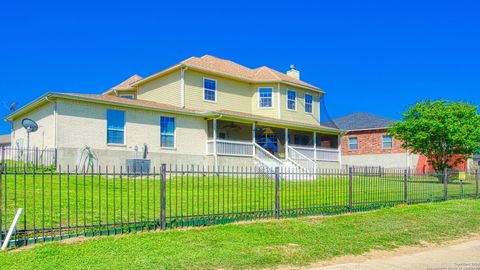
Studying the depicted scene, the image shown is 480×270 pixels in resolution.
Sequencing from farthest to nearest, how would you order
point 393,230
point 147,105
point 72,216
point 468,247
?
point 147,105 → point 393,230 → point 72,216 → point 468,247

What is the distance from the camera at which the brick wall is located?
1561 inches

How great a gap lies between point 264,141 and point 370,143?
13998 millimetres

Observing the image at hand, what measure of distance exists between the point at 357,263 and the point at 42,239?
18.2 feet

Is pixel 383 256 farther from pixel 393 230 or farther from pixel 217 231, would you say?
pixel 217 231

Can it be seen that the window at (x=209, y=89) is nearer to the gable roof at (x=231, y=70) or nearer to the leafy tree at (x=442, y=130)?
the gable roof at (x=231, y=70)

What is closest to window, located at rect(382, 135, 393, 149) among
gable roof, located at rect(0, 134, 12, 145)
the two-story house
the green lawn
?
the two-story house

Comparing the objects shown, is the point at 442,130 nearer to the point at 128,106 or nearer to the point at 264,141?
the point at 264,141

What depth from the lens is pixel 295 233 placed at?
32.7 feet

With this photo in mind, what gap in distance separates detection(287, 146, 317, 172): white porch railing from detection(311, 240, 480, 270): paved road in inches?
709

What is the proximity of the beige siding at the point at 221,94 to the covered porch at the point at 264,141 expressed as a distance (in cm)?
133

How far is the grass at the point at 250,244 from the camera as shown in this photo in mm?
7156

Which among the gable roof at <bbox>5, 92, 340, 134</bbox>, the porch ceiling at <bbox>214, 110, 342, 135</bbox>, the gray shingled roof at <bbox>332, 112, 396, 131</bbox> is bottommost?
the porch ceiling at <bbox>214, 110, 342, 135</bbox>

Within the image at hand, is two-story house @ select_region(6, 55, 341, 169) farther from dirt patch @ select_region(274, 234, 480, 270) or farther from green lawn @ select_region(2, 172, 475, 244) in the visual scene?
dirt patch @ select_region(274, 234, 480, 270)

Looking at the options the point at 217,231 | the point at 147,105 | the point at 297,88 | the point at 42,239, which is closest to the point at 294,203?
the point at 217,231
